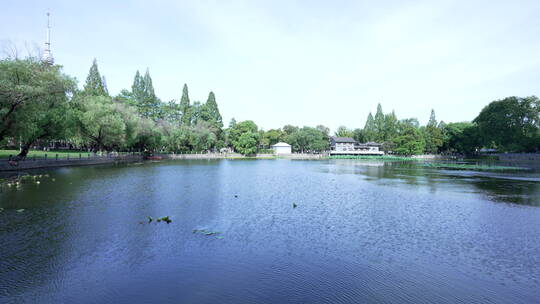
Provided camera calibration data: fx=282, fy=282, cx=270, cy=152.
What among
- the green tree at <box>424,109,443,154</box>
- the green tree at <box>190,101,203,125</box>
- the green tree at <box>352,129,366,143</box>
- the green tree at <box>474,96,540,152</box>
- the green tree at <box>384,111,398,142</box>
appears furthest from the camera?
the green tree at <box>352,129,366,143</box>

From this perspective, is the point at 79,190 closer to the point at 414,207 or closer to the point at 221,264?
the point at 221,264

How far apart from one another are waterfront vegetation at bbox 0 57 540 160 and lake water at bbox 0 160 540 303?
15211 millimetres

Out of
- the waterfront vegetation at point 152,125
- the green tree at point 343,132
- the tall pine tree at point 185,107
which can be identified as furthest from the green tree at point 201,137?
the green tree at point 343,132

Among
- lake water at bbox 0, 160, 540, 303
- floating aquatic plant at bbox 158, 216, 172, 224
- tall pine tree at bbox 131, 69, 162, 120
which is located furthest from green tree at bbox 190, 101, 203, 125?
floating aquatic plant at bbox 158, 216, 172, 224

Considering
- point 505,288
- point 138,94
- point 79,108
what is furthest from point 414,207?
point 138,94

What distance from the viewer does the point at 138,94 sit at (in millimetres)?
82250

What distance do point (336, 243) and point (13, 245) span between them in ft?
38.1

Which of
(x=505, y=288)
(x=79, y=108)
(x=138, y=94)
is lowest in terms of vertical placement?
(x=505, y=288)

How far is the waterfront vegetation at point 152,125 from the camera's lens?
91.8 ft

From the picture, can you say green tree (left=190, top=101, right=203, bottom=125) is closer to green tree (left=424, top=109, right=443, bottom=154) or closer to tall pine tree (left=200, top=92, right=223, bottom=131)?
tall pine tree (left=200, top=92, right=223, bottom=131)

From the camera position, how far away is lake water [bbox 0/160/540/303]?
723cm

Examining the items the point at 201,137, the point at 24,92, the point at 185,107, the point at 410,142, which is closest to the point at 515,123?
the point at 410,142

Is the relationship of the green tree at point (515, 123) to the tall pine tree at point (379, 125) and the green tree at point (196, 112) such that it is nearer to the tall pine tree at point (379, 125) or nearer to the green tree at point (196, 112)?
the tall pine tree at point (379, 125)

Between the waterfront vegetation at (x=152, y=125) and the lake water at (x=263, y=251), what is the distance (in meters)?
15.2
